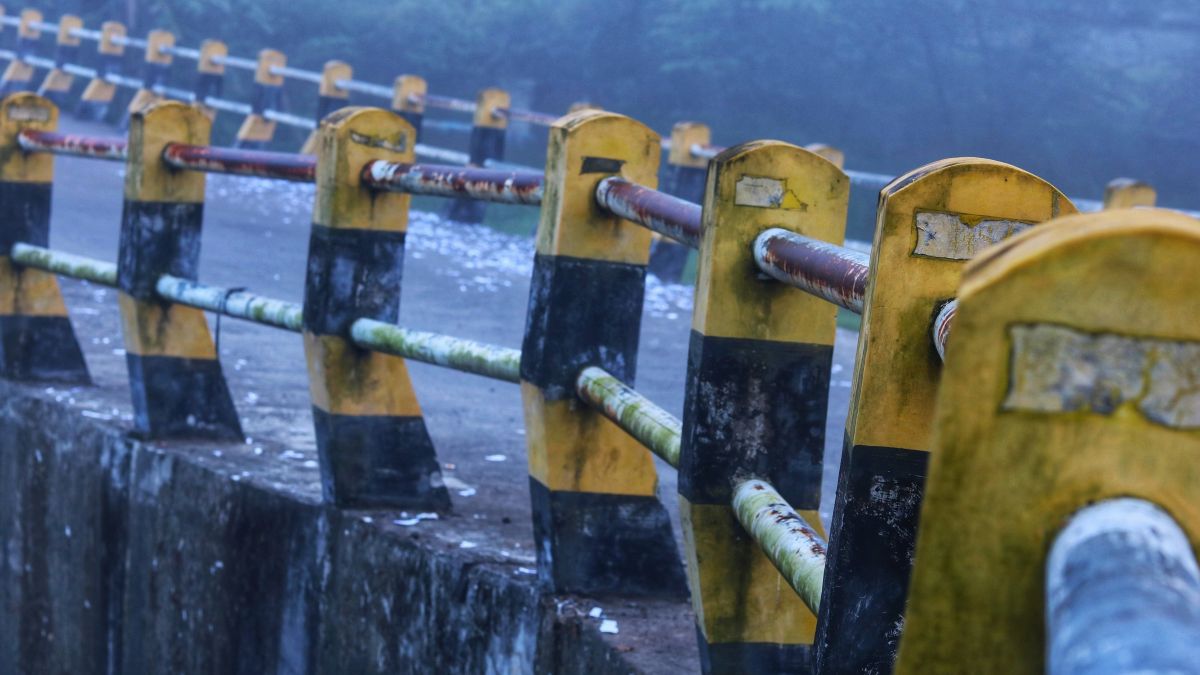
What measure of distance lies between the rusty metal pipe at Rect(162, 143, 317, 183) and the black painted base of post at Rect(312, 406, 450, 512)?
1.85 ft

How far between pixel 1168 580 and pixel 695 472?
4.91 feet

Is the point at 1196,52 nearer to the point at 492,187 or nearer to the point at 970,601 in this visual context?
the point at 492,187

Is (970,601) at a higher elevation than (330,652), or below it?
higher

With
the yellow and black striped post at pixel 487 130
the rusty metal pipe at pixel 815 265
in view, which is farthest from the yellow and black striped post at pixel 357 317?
the yellow and black striped post at pixel 487 130

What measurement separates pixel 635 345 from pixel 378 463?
828 millimetres

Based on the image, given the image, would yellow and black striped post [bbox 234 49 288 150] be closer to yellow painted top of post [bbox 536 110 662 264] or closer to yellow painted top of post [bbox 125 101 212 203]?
yellow painted top of post [bbox 125 101 212 203]

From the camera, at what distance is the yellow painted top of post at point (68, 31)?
Answer: 16.7 metres

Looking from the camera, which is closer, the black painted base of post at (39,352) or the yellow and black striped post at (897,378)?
the yellow and black striped post at (897,378)

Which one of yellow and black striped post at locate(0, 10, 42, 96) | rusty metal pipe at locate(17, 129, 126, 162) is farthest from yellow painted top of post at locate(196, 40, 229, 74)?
rusty metal pipe at locate(17, 129, 126, 162)

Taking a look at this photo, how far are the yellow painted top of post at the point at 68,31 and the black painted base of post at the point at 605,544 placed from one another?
15562 millimetres

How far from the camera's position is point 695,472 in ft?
6.94

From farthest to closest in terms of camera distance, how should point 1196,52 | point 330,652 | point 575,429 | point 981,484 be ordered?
point 1196,52 < point 330,652 < point 575,429 < point 981,484

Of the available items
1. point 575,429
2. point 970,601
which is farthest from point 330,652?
point 970,601

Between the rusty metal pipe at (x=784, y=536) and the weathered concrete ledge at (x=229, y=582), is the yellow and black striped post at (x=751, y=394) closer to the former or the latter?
the rusty metal pipe at (x=784, y=536)
